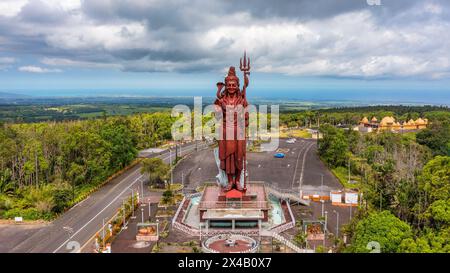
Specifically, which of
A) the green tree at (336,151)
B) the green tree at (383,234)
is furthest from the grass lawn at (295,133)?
the green tree at (383,234)

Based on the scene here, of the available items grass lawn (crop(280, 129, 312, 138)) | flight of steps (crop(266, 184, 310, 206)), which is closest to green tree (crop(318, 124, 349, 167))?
flight of steps (crop(266, 184, 310, 206))

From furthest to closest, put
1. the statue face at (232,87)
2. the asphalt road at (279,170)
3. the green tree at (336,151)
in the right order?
1. the green tree at (336,151)
2. the asphalt road at (279,170)
3. the statue face at (232,87)

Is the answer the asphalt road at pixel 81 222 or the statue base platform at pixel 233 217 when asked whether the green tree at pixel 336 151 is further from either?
the asphalt road at pixel 81 222

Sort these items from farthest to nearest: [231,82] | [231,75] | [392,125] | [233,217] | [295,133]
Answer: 1. [295,133]
2. [392,125]
3. [231,75]
4. [231,82]
5. [233,217]

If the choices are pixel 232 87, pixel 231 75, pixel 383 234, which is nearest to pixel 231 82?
pixel 232 87

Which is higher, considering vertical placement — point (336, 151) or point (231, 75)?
point (231, 75)

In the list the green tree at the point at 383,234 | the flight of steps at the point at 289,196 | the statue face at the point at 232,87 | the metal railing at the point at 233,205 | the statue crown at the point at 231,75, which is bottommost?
the flight of steps at the point at 289,196

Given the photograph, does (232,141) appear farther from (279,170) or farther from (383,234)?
(279,170)
